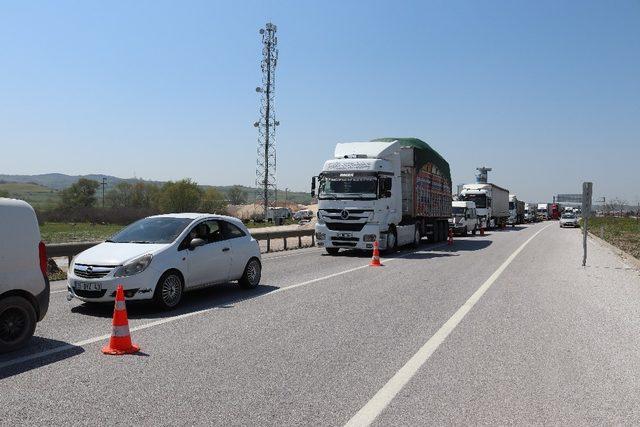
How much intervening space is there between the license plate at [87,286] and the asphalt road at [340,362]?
41cm

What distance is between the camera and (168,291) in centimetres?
909

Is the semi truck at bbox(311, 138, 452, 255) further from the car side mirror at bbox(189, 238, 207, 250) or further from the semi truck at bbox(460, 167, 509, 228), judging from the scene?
the semi truck at bbox(460, 167, 509, 228)

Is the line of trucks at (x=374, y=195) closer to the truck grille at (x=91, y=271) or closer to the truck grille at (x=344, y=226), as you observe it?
the truck grille at (x=344, y=226)

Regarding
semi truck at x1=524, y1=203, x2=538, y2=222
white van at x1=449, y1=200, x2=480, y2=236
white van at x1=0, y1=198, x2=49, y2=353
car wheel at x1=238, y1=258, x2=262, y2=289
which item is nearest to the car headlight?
white van at x1=0, y1=198, x2=49, y2=353

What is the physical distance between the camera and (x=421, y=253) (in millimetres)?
21562

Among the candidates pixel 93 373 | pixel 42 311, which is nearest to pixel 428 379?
pixel 93 373

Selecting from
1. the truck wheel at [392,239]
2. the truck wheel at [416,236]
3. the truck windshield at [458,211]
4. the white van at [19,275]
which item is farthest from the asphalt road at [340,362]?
the truck windshield at [458,211]

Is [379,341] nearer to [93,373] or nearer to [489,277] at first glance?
[93,373]

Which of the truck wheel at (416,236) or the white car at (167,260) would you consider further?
the truck wheel at (416,236)

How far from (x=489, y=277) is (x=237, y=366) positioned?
9510 millimetres

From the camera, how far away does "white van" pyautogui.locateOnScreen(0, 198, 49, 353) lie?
21.2ft

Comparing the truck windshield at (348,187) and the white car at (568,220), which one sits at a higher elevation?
the truck windshield at (348,187)

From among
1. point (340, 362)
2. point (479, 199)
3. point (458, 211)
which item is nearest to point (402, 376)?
point (340, 362)

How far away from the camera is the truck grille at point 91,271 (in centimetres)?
855
